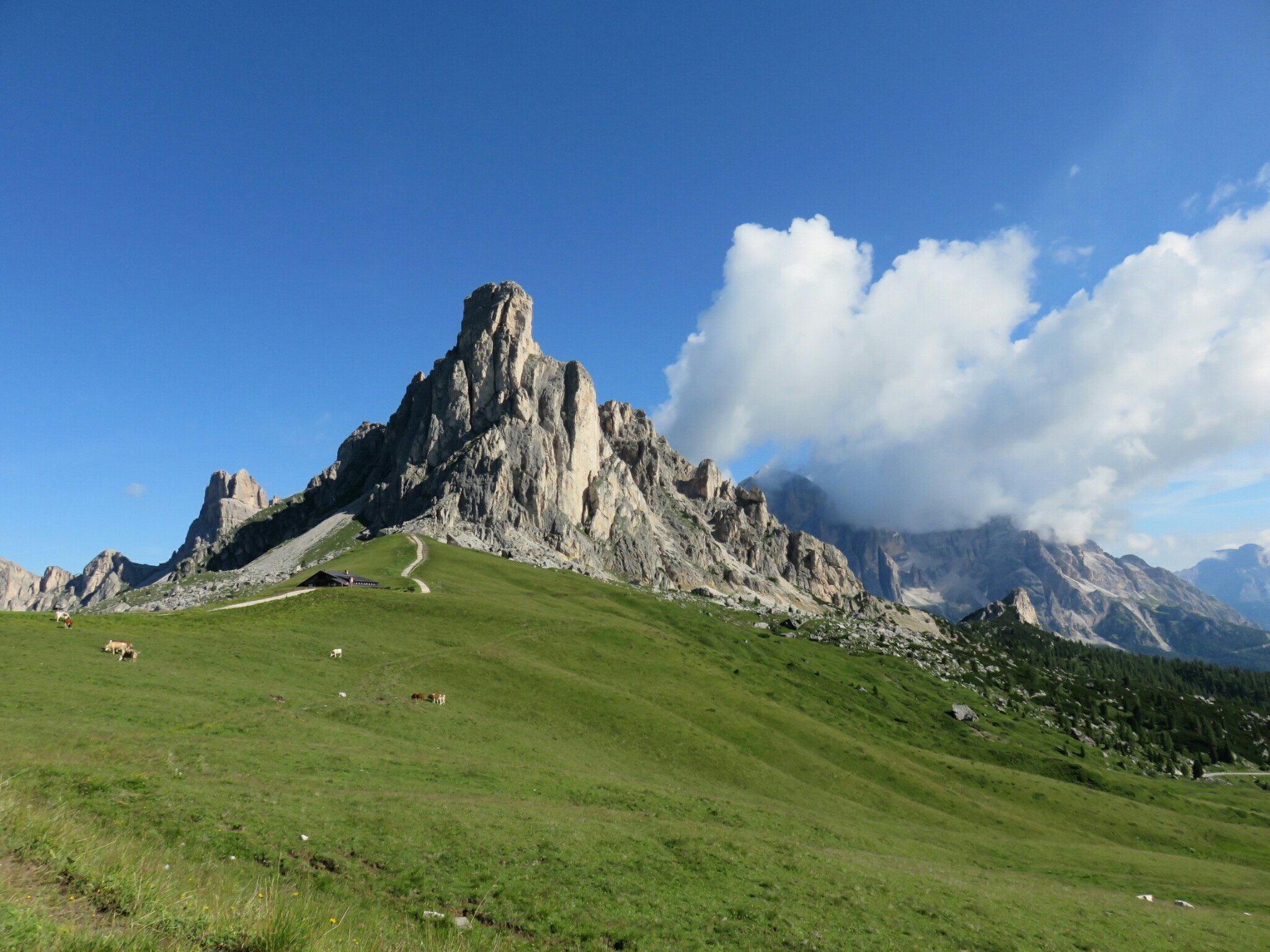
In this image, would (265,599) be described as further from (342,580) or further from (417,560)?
(417,560)

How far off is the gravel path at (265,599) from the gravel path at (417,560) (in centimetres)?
2083

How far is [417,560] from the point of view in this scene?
148 metres

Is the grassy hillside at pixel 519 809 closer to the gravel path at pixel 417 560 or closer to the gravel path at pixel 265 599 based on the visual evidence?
the gravel path at pixel 265 599

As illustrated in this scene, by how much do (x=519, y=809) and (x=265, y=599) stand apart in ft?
217

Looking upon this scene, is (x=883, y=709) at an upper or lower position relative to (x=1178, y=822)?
upper

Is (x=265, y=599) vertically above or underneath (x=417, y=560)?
underneath

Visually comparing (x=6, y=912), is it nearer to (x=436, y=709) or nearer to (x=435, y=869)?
(x=435, y=869)

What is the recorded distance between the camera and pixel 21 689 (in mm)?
37281

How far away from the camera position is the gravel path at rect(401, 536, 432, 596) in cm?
11639

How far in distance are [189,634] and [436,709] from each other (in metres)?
27.1

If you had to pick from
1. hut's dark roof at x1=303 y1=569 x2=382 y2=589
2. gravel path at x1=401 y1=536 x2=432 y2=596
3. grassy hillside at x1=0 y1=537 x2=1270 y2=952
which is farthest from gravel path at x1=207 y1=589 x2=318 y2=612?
gravel path at x1=401 y1=536 x2=432 y2=596

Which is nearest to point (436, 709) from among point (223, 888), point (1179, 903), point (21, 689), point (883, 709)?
point (21, 689)

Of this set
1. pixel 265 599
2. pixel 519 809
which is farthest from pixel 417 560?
pixel 519 809

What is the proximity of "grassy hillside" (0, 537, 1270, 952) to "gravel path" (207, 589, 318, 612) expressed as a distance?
2.79m
